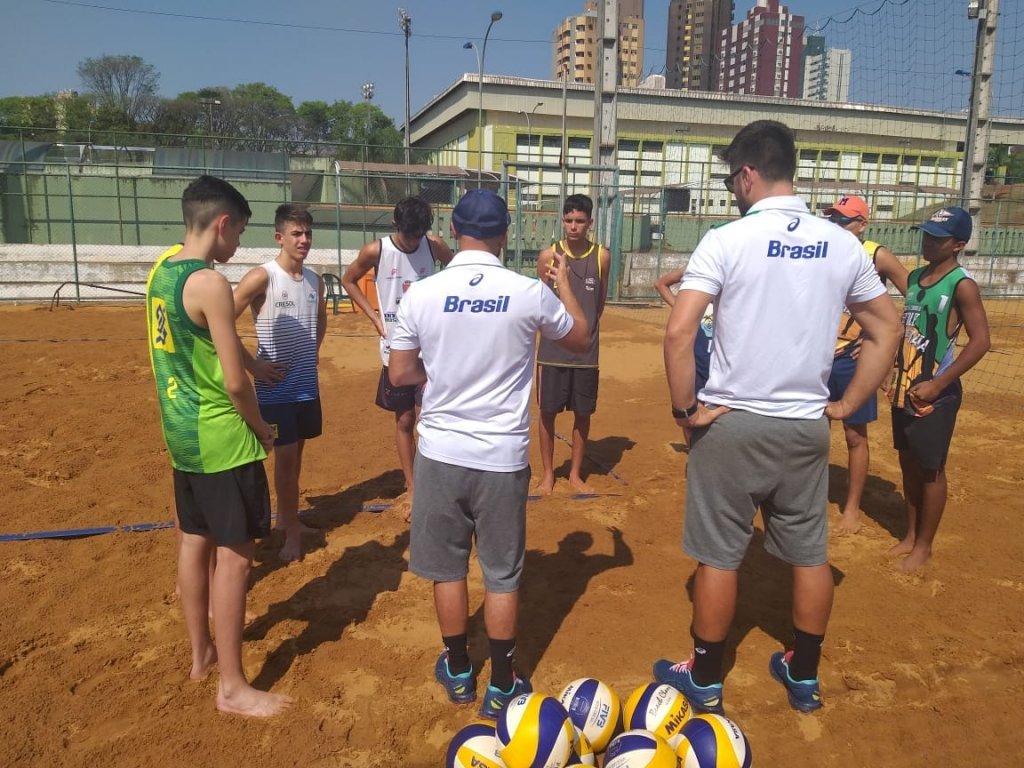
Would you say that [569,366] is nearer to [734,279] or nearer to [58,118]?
[734,279]

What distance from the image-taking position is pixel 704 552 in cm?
294

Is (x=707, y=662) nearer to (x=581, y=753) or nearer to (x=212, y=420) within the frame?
(x=581, y=753)

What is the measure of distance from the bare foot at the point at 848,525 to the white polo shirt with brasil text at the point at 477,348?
10.0 feet

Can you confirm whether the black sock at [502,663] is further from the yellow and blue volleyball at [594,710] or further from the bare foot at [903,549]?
the bare foot at [903,549]

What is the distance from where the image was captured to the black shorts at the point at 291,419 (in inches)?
171

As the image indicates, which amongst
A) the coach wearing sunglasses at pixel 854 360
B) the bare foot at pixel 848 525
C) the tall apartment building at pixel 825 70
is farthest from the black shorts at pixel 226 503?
the tall apartment building at pixel 825 70

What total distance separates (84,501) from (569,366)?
12.0 ft

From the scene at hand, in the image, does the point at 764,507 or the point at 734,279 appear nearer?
the point at 734,279

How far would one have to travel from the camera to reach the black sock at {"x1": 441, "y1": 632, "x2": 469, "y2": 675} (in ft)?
9.88

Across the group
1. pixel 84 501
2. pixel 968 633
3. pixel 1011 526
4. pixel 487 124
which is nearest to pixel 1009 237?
pixel 487 124

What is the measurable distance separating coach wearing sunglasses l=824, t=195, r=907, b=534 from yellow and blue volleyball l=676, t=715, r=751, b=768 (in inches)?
96.5

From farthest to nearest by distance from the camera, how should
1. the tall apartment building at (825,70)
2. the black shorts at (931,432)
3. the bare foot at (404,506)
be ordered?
the tall apartment building at (825,70) < the bare foot at (404,506) < the black shorts at (931,432)

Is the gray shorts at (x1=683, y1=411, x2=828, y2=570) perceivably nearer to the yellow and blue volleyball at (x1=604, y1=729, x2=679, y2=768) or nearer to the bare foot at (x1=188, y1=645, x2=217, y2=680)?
the yellow and blue volleyball at (x1=604, y1=729, x2=679, y2=768)

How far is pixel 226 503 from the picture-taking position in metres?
2.91
